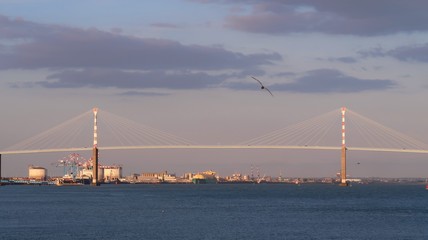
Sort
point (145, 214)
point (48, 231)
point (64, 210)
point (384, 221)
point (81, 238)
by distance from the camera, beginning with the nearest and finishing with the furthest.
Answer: point (81, 238) < point (48, 231) < point (384, 221) < point (145, 214) < point (64, 210)

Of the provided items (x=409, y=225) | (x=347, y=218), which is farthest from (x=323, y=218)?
(x=409, y=225)

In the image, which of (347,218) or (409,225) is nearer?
(409,225)

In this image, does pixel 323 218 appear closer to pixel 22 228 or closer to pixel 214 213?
pixel 214 213

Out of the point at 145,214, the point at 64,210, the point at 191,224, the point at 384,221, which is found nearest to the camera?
the point at 191,224

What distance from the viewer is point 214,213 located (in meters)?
68.5

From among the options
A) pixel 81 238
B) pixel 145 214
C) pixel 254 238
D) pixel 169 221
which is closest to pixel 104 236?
pixel 81 238

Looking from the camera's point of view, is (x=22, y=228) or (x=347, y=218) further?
(x=347, y=218)

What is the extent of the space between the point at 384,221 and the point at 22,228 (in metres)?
23.9

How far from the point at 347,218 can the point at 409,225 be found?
701 centimetres

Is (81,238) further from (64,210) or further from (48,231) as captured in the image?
(64,210)

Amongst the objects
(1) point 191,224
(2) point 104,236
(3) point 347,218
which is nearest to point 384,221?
(3) point 347,218

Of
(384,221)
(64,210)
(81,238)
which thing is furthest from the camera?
(64,210)

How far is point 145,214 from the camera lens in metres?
66.2

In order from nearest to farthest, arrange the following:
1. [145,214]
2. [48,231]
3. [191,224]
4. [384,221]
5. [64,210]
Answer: [48,231], [191,224], [384,221], [145,214], [64,210]
